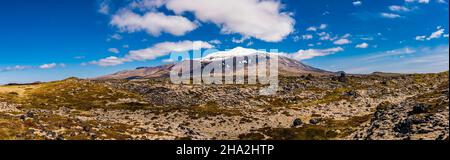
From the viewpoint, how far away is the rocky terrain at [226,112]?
190 feet

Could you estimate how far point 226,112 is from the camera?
99625mm

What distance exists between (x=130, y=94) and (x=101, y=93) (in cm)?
994

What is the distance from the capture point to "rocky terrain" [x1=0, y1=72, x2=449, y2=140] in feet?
190

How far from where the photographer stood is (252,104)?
11762cm

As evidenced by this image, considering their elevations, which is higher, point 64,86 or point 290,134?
point 64,86
